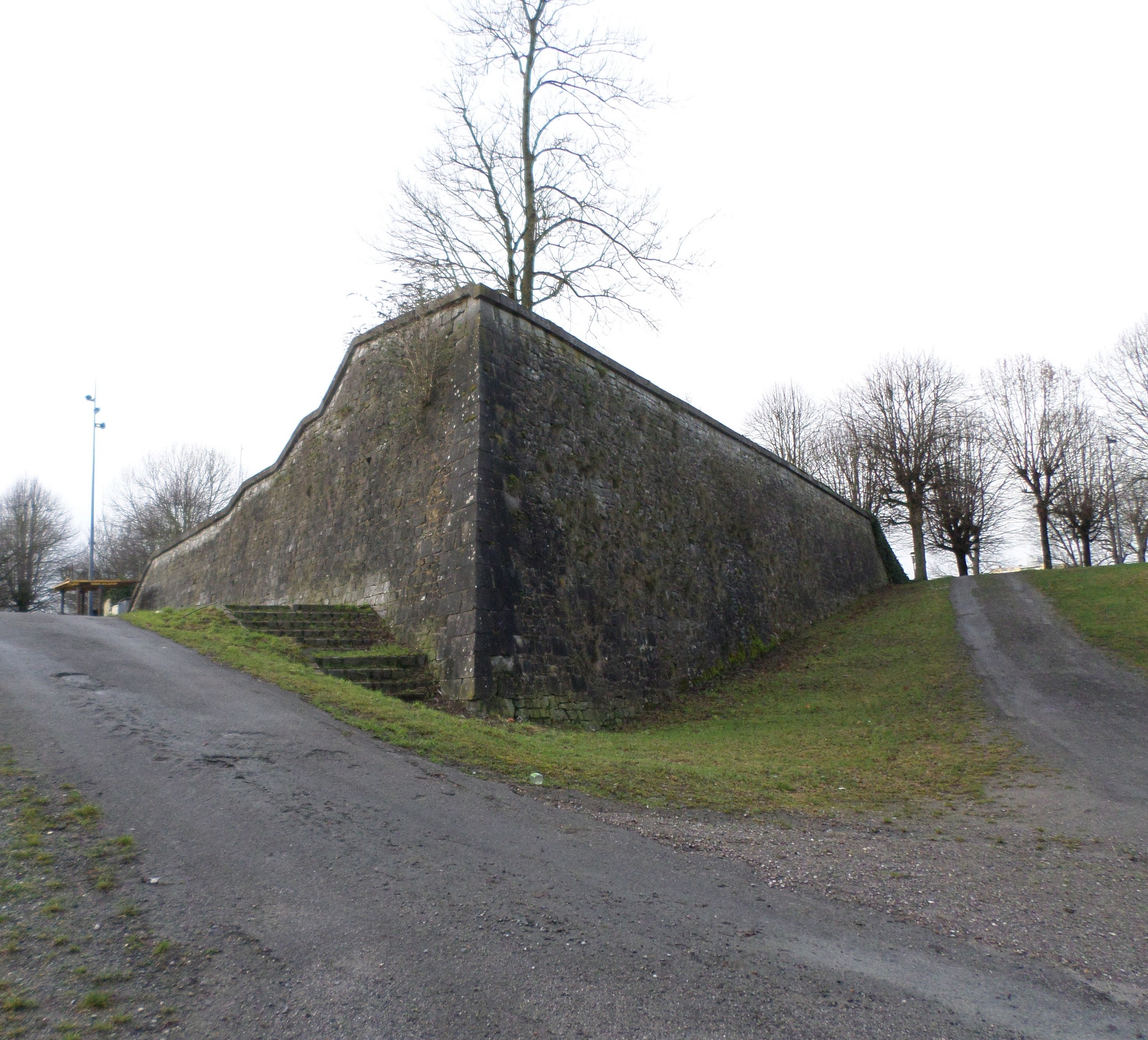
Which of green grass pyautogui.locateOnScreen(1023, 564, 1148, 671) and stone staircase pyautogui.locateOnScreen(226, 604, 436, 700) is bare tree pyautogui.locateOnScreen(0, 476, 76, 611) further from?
green grass pyautogui.locateOnScreen(1023, 564, 1148, 671)

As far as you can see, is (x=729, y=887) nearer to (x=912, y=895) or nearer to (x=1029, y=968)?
(x=912, y=895)

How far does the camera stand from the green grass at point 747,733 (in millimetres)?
6551

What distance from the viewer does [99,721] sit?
5.73 m

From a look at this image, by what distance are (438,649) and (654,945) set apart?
6.94m

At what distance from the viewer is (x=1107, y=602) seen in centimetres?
1619

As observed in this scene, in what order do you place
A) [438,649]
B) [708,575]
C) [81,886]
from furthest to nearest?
[708,575]
[438,649]
[81,886]

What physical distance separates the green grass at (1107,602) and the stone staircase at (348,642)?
11099 mm

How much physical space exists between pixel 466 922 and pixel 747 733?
7451 millimetres

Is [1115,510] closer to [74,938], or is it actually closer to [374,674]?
[374,674]

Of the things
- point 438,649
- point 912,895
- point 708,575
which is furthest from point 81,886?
point 708,575

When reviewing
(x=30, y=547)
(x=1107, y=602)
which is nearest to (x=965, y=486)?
(x=1107, y=602)

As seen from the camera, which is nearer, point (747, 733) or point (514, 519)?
A: point (747, 733)

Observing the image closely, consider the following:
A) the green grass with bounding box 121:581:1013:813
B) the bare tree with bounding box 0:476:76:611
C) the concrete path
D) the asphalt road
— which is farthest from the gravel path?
the bare tree with bounding box 0:476:76:611

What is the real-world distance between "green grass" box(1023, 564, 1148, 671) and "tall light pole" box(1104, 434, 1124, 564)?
871 centimetres
